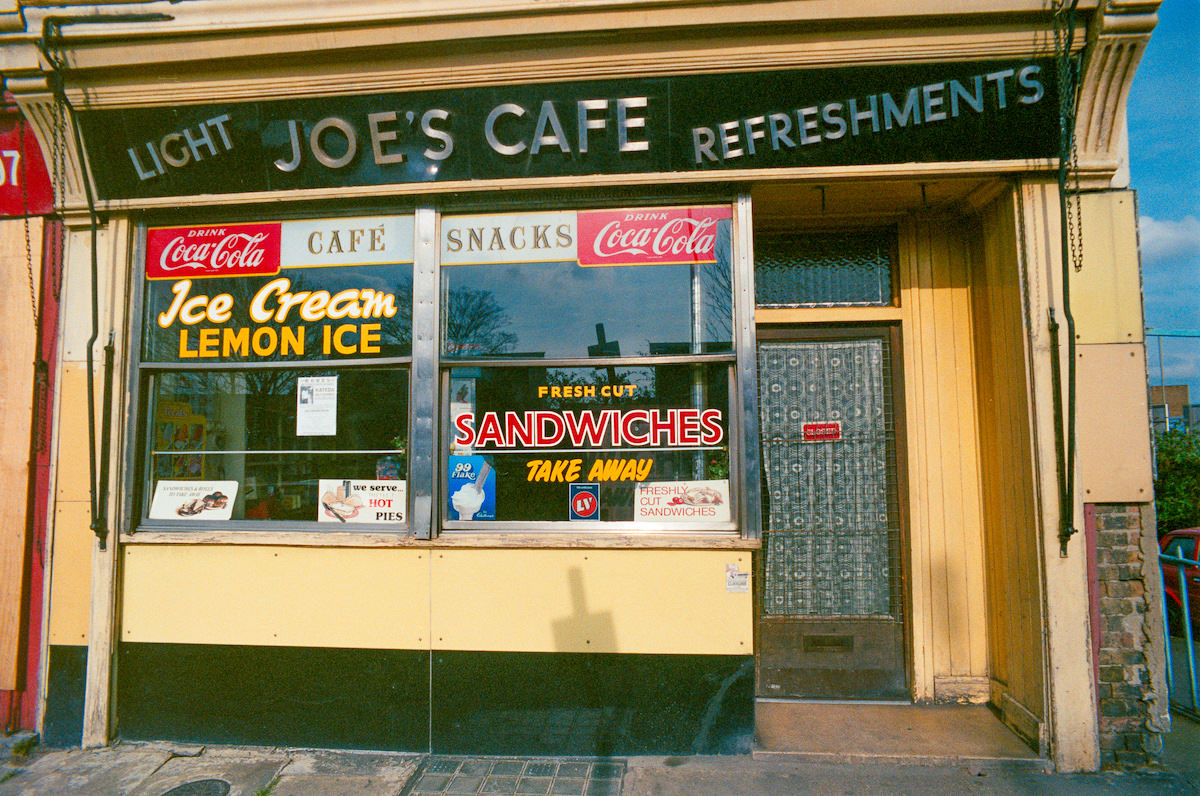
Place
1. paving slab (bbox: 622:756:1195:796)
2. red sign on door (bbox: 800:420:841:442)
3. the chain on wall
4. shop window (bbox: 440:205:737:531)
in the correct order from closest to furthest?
paving slab (bbox: 622:756:1195:796) < the chain on wall < shop window (bbox: 440:205:737:531) < red sign on door (bbox: 800:420:841:442)

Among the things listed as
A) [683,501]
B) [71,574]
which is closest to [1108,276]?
[683,501]

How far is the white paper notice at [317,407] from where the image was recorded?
4113mm

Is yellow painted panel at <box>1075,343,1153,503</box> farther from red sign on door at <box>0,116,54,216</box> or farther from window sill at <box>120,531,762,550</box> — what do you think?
red sign on door at <box>0,116,54,216</box>

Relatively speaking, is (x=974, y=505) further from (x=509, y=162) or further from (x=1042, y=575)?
(x=509, y=162)

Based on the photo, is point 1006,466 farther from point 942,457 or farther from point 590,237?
point 590,237

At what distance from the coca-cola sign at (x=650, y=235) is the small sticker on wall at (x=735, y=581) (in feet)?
6.16

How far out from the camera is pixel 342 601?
3.87 metres

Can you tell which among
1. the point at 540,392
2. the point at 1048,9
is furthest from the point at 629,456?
the point at 1048,9

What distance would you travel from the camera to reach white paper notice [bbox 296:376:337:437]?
4.11 metres

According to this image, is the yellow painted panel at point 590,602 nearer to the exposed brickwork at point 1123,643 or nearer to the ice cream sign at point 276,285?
the ice cream sign at point 276,285

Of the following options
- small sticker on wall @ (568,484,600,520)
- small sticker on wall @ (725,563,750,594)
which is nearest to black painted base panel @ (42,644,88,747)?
small sticker on wall @ (568,484,600,520)

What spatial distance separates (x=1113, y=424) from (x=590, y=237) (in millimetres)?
3241

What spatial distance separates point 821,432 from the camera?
→ 4.49 metres

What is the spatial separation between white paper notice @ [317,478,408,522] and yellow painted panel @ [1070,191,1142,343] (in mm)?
4195
